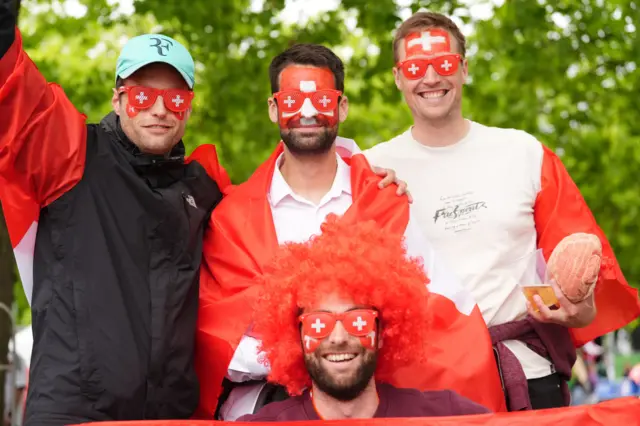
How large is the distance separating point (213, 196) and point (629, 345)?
3208cm

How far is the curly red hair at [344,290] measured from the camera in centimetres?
384

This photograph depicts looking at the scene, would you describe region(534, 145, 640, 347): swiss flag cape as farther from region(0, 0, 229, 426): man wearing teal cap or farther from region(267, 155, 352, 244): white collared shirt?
region(0, 0, 229, 426): man wearing teal cap

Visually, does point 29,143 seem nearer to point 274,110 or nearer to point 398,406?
point 274,110

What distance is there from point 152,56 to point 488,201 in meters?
1.60

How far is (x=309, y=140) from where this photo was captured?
460 cm

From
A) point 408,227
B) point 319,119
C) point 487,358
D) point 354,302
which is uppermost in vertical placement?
point 319,119

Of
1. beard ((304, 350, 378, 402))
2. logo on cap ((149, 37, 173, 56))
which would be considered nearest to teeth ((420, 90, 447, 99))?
logo on cap ((149, 37, 173, 56))

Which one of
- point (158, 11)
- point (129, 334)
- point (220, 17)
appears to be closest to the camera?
point (129, 334)

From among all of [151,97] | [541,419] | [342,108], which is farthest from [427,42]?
[541,419]

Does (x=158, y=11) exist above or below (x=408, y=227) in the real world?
above

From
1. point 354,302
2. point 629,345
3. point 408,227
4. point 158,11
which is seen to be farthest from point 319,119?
point 629,345

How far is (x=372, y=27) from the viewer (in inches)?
374

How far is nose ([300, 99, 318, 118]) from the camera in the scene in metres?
4.60

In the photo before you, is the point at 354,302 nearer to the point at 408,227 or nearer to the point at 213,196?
the point at 408,227
